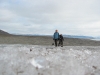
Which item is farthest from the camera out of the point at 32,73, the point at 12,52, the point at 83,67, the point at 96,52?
the point at 96,52

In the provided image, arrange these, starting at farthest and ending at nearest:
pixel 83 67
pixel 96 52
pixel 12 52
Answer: pixel 96 52, pixel 12 52, pixel 83 67

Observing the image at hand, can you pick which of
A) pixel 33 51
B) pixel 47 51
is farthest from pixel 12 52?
pixel 47 51

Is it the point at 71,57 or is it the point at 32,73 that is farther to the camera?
the point at 71,57

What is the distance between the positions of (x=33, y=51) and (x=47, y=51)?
1.69 feet

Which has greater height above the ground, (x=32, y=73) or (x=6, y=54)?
(x=6, y=54)

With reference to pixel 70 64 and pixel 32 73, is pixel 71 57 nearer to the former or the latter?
pixel 70 64

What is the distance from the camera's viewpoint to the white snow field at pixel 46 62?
6243 millimetres

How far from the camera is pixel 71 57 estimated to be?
6957 mm

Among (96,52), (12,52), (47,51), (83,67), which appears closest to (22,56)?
(12,52)

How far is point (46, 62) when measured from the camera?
660cm

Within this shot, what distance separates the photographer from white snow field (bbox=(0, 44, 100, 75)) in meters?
6.24

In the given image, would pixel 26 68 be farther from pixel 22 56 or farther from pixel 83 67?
pixel 83 67

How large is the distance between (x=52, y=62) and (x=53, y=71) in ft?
1.38

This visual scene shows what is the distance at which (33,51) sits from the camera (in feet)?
23.7
